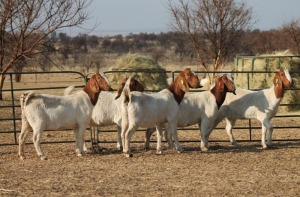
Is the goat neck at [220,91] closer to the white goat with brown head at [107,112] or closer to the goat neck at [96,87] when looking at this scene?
the white goat with brown head at [107,112]

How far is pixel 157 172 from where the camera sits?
9.53m

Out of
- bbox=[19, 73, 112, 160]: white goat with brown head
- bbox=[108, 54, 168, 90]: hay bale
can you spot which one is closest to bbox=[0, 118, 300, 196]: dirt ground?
bbox=[19, 73, 112, 160]: white goat with brown head

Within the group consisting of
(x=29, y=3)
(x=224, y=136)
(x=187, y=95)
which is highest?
(x=29, y=3)

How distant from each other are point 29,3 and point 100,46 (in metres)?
72.5

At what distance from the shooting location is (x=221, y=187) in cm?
842

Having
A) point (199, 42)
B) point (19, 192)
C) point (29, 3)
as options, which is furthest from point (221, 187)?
point (199, 42)

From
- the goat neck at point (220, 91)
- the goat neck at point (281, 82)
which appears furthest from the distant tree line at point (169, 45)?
the goat neck at point (220, 91)

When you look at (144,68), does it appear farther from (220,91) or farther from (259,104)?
(220,91)

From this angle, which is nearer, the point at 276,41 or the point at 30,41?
the point at 30,41

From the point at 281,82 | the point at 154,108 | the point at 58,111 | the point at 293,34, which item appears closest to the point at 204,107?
the point at 154,108

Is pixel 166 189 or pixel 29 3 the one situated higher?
pixel 29 3

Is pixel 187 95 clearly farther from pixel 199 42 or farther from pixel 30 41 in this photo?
pixel 199 42

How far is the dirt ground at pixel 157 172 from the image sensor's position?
8305 millimetres

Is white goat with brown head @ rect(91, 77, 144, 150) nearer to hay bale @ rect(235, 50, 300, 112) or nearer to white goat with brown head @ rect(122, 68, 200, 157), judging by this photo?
white goat with brown head @ rect(122, 68, 200, 157)
